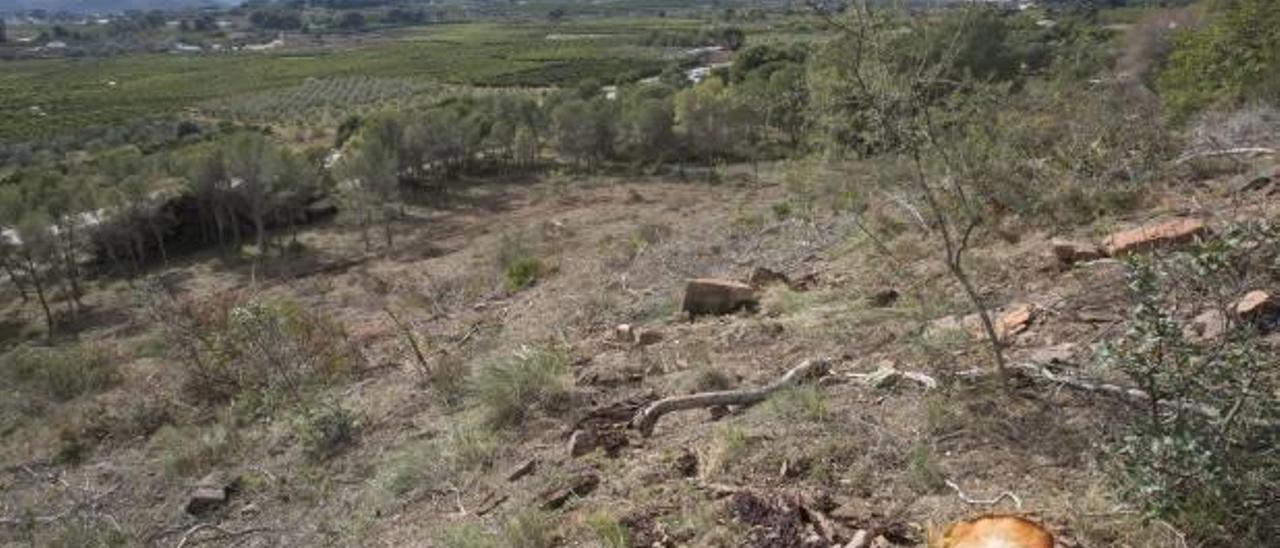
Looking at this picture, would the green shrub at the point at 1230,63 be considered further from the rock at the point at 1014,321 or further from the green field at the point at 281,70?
the green field at the point at 281,70

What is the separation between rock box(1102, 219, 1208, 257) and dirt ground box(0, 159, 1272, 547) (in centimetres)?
24

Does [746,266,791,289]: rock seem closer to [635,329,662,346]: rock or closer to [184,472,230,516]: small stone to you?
[635,329,662,346]: rock

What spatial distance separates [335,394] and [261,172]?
24.1 m

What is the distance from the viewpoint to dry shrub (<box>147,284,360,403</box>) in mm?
10375

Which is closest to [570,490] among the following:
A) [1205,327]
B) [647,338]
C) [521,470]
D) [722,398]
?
[521,470]

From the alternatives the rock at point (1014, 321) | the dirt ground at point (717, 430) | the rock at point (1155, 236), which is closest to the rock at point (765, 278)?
the dirt ground at point (717, 430)

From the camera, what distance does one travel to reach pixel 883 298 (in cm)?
835

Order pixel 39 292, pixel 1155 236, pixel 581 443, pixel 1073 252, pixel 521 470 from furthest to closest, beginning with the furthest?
pixel 39 292 → pixel 1073 252 → pixel 1155 236 → pixel 581 443 → pixel 521 470

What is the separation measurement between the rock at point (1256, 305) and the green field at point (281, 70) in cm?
6640

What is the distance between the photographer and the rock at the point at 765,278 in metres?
10.1

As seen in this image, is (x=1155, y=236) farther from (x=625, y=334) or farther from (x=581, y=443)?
(x=625, y=334)

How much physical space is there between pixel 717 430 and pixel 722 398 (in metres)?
0.60

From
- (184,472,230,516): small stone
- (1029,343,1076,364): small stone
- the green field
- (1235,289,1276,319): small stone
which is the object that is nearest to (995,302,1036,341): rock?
(1029,343,1076,364): small stone

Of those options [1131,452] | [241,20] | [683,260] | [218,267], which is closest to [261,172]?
[218,267]
